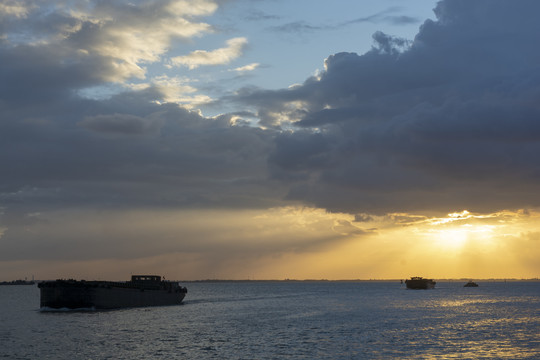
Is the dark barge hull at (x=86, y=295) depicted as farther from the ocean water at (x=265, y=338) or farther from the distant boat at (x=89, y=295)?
the ocean water at (x=265, y=338)

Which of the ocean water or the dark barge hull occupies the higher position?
the dark barge hull

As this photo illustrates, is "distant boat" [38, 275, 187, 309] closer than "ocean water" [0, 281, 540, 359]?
No

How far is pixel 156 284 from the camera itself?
13625cm

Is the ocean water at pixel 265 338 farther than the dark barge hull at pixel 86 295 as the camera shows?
No

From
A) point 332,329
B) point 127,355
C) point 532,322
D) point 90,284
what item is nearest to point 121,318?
point 90,284

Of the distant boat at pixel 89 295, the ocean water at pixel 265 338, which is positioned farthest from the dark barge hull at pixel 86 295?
the ocean water at pixel 265 338

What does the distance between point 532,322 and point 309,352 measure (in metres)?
53.2

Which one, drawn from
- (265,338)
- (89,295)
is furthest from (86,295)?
(265,338)

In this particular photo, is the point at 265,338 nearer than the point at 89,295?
Yes

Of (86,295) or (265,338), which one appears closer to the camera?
(265,338)

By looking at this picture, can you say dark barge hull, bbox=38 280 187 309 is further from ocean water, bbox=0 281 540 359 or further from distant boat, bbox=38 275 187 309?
ocean water, bbox=0 281 540 359

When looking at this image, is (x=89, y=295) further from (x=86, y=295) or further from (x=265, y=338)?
(x=265, y=338)

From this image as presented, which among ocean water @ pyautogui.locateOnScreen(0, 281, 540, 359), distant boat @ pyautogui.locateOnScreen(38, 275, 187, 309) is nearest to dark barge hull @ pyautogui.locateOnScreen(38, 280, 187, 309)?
distant boat @ pyautogui.locateOnScreen(38, 275, 187, 309)

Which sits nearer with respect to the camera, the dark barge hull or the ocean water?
the ocean water
